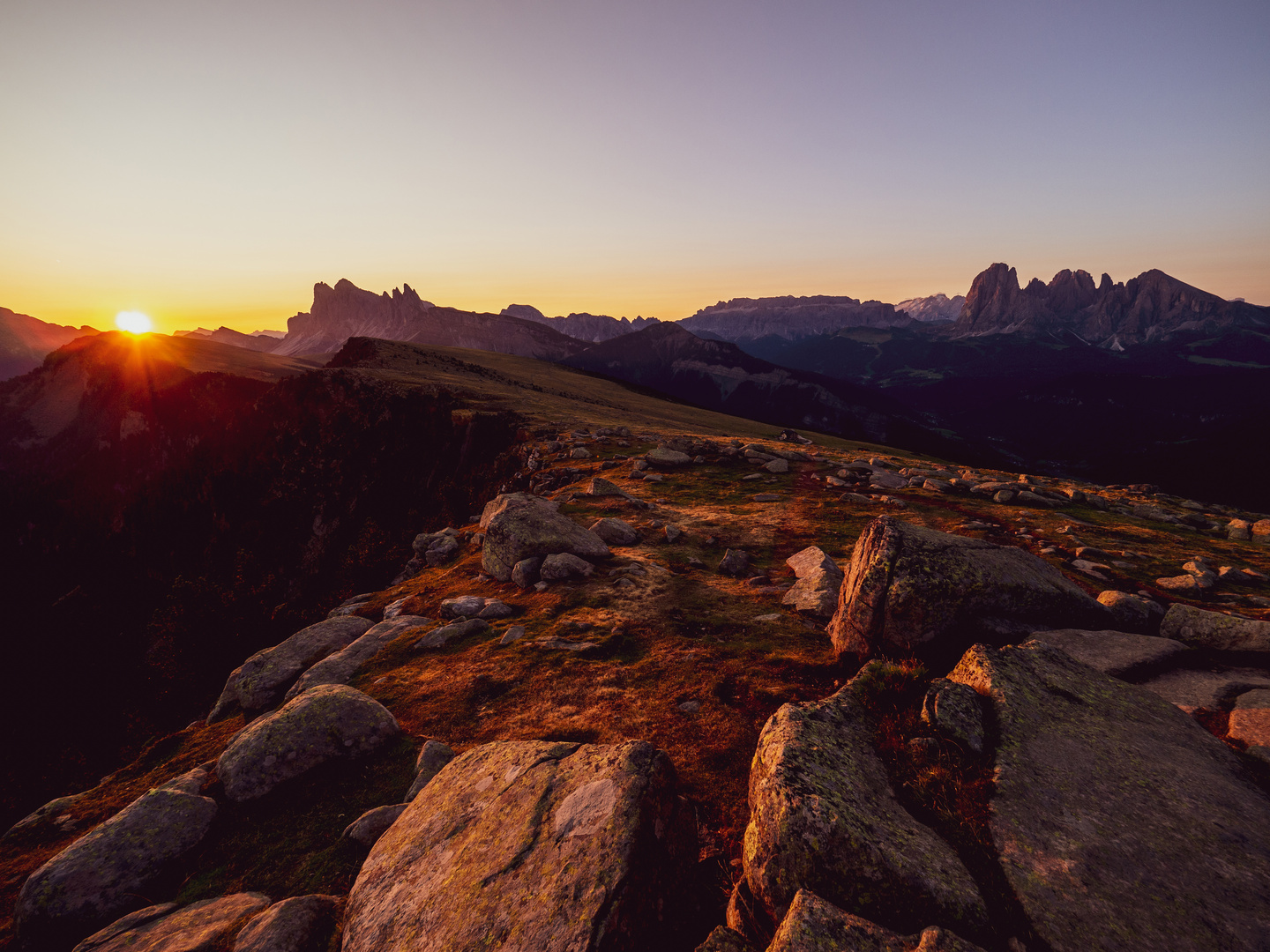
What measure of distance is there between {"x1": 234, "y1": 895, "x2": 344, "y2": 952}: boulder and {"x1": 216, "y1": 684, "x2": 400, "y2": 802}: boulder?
10.9ft

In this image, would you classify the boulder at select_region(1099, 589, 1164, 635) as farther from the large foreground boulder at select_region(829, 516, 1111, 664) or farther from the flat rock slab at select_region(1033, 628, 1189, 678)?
the flat rock slab at select_region(1033, 628, 1189, 678)

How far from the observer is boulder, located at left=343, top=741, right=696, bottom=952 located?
16.8 feet

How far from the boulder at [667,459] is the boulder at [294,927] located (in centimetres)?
2660

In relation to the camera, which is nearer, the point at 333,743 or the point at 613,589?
the point at 333,743

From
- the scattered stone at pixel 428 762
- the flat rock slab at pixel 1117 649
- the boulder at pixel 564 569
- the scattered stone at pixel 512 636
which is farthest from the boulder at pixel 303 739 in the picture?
the flat rock slab at pixel 1117 649

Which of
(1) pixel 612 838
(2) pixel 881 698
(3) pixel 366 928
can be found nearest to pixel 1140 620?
(2) pixel 881 698

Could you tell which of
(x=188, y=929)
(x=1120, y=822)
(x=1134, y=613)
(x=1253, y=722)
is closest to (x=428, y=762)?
(x=188, y=929)

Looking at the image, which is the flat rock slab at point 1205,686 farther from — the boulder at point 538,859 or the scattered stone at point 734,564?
the scattered stone at point 734,564

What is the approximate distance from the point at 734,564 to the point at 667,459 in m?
15.0

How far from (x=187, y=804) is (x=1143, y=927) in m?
13.3

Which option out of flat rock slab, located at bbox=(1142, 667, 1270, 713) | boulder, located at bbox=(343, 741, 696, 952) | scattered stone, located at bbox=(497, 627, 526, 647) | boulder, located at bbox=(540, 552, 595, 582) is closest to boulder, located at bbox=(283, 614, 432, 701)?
scattered stone, located at bbox=(497, 627, 526, 647)

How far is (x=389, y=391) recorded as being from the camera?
192ft

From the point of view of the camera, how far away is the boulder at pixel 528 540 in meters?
17.5

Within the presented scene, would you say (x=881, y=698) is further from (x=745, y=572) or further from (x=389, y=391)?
(x=389, y=391)
